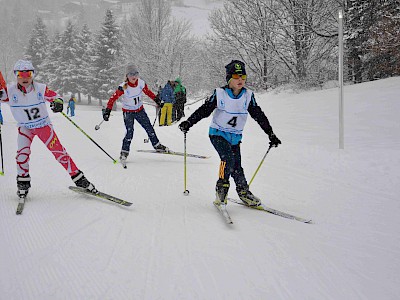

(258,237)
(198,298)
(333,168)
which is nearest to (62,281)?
(198,298)

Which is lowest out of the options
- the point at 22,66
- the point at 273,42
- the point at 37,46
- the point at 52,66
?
the point at 22,66

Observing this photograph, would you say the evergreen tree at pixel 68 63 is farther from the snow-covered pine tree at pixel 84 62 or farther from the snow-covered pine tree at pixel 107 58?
the snow-covered pine tree at pixel 107 58

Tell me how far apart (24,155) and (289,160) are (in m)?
5.11

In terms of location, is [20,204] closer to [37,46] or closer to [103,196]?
[103,196]

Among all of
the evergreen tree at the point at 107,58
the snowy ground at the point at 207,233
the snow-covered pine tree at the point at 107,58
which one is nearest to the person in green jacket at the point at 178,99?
the snowy ground at the point at 207,233

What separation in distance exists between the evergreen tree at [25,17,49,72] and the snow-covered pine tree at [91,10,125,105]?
1464cm

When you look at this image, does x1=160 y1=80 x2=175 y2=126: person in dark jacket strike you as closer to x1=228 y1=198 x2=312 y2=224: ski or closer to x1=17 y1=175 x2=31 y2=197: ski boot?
x1=17 y1=175 x2=31 y2=197: ski boot

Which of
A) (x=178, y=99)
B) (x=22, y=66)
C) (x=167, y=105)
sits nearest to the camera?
(x=22, y=66)

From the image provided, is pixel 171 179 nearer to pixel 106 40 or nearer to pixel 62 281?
pixel 62 281

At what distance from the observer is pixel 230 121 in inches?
165

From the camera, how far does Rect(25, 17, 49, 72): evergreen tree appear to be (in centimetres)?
4853

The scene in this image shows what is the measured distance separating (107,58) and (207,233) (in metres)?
39.2

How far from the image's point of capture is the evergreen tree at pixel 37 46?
4853cm

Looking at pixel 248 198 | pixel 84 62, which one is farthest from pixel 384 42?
pixel 84 62
